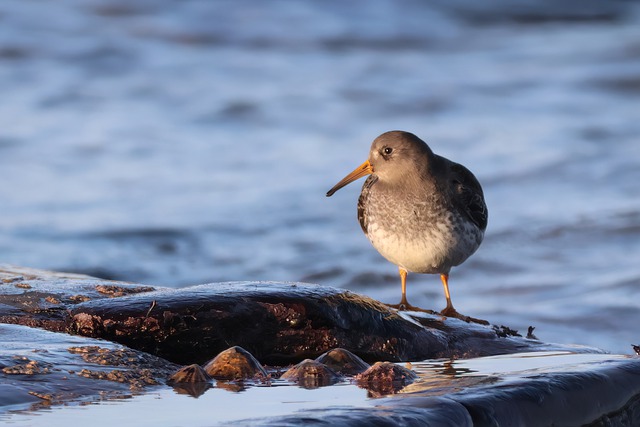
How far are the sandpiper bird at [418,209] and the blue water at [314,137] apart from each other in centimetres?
205

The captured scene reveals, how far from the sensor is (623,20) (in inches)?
738

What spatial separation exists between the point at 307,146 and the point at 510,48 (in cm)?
578

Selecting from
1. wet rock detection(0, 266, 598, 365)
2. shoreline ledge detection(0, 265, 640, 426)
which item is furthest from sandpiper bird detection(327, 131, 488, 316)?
wet rock detection(0, 266, 598, 365)

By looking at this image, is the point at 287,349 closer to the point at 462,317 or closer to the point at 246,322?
the point at 246,322

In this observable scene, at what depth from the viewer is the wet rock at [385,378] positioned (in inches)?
149

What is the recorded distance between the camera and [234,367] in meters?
3.95

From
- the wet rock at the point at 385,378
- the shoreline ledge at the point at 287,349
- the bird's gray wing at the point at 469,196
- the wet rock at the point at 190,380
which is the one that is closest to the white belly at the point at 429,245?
the bird's gray wing at the point at 469,196

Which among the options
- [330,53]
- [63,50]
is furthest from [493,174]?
[63,50]

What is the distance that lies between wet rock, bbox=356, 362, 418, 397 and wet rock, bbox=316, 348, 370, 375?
0.13 m

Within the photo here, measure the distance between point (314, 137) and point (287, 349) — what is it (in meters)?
9.72

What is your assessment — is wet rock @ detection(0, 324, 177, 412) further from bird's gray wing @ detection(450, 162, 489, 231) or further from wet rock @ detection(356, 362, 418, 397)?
bird's gray wing @ detection(450, 162, 489, 231)

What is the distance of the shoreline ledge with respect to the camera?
3428 mm

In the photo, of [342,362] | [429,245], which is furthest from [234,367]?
[429,245]

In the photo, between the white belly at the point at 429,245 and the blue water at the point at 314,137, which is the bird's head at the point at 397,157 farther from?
the blue water at the point at 314,137
